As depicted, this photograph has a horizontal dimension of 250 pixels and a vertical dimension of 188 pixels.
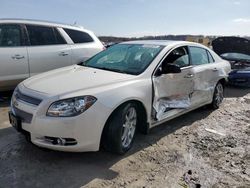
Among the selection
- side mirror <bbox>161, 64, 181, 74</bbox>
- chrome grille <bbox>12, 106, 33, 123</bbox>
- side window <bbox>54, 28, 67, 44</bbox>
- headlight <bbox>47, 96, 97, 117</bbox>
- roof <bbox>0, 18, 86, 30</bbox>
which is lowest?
chrome grille <bbox>12, 106, 33, 123</bbox>

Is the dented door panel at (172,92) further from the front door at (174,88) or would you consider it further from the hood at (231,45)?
the hood at (231,45)

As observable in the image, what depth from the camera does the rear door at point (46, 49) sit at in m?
6.61

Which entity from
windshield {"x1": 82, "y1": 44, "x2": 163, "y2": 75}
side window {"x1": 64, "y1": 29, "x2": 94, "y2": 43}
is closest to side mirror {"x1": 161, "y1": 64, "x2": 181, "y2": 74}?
windshield {"x1": 82, "y1": 44, "x2": 163, "y2": 75}

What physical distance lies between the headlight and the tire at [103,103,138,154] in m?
0.42

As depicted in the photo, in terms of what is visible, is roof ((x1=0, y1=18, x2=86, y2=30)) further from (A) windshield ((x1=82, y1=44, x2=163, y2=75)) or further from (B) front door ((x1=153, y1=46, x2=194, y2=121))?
(B) front door ((x1=153, y1=46, x2=194, y2=121))

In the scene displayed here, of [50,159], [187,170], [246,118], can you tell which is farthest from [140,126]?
[246,118]

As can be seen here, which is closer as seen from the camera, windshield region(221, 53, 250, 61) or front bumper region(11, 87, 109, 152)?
front bumper region(11, 87, 109, 152)

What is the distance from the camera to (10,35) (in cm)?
636

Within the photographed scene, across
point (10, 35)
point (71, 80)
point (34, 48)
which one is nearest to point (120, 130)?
point (71, 80)

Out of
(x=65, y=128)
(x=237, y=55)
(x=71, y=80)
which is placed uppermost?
(x=71, y=80)

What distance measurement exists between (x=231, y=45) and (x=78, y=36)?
18.3ft

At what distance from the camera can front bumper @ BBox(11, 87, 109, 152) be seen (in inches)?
135

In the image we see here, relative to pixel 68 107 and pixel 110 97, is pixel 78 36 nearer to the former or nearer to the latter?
pixel 110 97

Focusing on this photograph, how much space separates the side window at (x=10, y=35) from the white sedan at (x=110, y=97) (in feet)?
7.01
